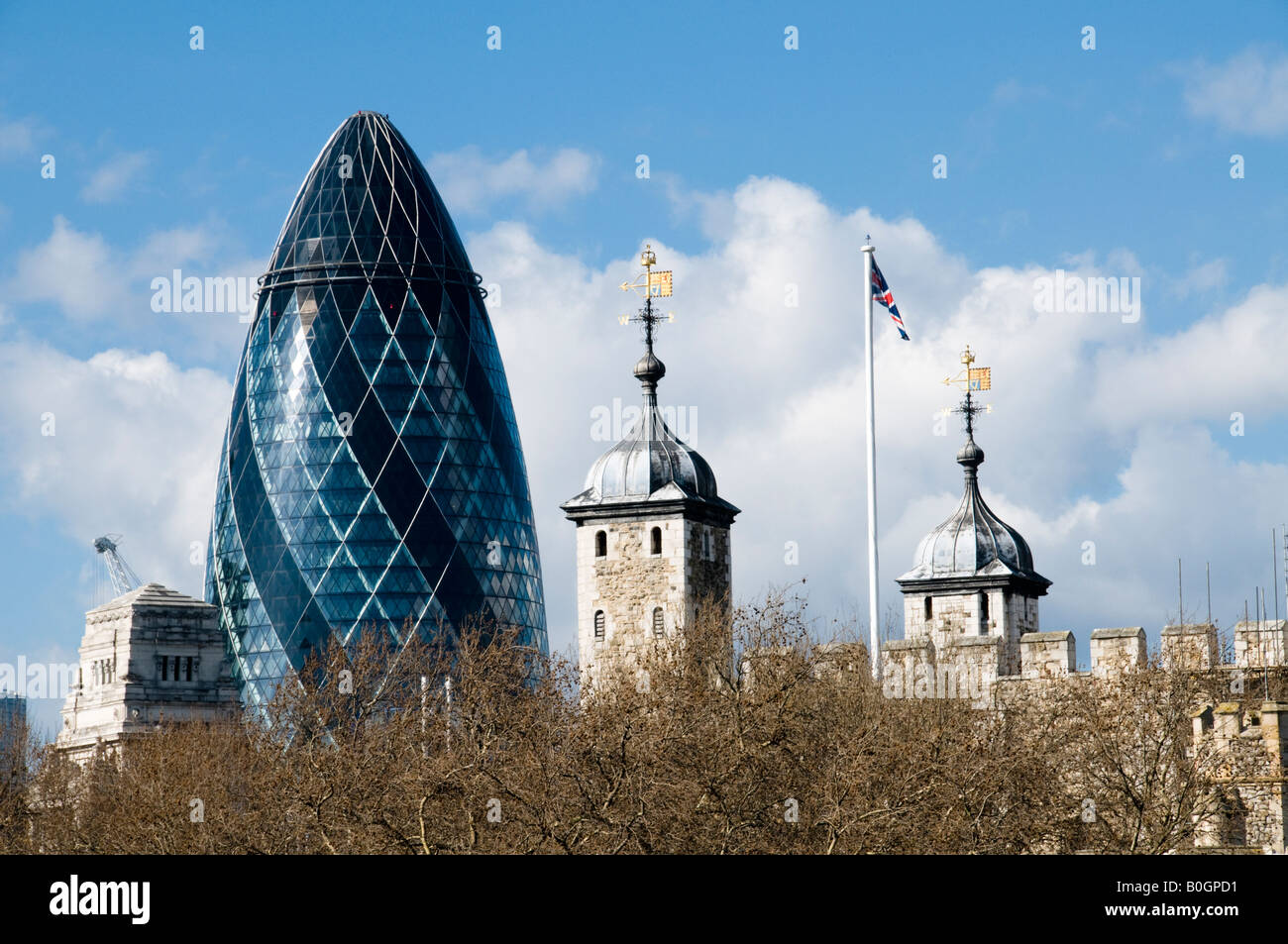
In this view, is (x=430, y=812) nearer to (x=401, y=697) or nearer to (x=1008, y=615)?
(x=401, y=697)

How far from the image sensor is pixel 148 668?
4294 inches

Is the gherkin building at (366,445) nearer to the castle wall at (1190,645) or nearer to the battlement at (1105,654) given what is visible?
the battlement at (1105,654)

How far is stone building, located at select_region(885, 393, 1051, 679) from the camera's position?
7325 centimetres

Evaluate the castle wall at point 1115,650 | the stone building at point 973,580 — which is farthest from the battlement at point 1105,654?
the stone building at point 973,580

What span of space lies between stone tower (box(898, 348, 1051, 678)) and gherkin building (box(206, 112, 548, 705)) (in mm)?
69279

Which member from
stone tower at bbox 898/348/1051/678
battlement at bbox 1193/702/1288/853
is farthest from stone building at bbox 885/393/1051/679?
battlement at bbox 1193/702/1288/853

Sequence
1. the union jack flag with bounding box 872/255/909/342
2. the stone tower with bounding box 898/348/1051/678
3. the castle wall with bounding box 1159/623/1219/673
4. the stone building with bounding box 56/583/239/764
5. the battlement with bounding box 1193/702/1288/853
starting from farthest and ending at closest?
the stone building with bounding box 56/583/239/764, the stone tower with bounding box 898/348/1051/678, the union jack flag with bounding box 872/255/909/342, the castle wall with bounding box 1159/623/1219/673, the battlement with bounding box 1193/702/1288/853

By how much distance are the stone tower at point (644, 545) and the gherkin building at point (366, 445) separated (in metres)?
72.8

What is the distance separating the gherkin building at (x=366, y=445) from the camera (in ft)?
467

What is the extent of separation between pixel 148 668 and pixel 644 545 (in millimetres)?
Result: 50012

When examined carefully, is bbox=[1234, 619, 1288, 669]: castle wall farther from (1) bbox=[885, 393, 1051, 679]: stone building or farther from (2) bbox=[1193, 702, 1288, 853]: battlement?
(1) bbox=[885, 393, 1051, 679]: stone building
